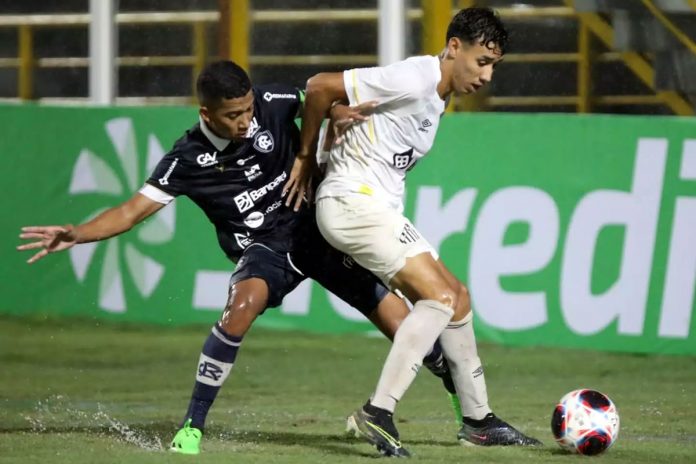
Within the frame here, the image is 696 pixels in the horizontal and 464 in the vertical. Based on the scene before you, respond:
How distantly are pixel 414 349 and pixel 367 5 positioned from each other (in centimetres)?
700

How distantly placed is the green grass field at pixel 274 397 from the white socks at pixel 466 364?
0.71 feet

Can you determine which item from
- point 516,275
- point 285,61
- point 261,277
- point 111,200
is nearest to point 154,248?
point 111,200

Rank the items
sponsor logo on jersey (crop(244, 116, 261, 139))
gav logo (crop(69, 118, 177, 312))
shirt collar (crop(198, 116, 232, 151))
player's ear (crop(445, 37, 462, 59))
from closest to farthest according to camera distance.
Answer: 1. player's ear (crop(445, 37, 462, 59))
2. shirt collar (crop(198, 116, 232, 151))
3. sponsor logo on jersey (crop(244, 116, 261, 139))
4. gav logo (crop(69, 118, 177, 312))

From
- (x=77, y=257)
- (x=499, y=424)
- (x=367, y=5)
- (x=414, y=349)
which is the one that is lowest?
(x=77, y=257)

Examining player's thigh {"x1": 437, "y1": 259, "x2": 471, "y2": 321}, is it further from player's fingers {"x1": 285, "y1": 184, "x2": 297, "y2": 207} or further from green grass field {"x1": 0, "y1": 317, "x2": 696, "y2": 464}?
player's fingers {"x1": 285, "y1": 184, "x2": 297, "y2": 207}

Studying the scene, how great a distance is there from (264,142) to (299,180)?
0.85ft

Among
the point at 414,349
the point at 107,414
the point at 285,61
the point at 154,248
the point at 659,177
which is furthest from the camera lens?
the point at 285,61

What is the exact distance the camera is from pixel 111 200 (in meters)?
12.8

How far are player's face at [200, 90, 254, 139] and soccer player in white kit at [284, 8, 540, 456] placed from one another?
12.0 inches

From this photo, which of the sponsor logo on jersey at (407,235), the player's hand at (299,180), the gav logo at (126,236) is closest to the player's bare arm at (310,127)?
the player's hand at (299,180)

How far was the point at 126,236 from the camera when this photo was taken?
12.7 m

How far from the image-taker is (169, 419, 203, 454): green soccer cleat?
686cm

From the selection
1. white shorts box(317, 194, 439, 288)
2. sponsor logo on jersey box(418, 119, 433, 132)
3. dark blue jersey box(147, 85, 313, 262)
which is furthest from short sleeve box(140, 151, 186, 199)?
sponsor logo on jersey box(418, 119, 433, 132)

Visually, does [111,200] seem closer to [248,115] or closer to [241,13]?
[241,13]
